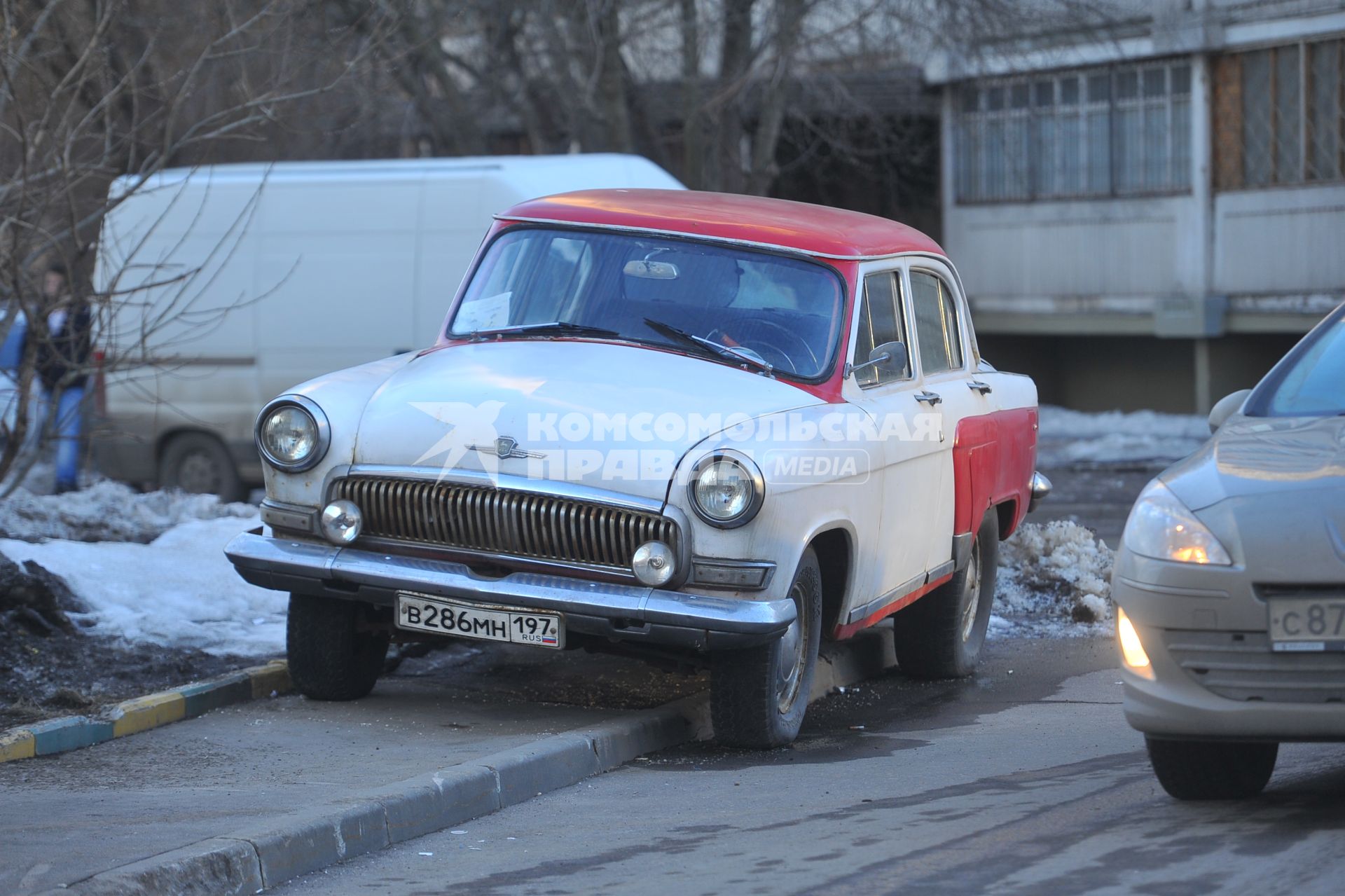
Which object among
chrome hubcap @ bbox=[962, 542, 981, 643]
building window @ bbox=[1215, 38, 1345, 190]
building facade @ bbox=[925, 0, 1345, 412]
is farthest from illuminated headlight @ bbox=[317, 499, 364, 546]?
building window @ bbox=[1215, 38, 1345, 190]

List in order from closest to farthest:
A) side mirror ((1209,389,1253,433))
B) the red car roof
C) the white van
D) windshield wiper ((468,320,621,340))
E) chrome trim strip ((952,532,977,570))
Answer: side mirror ((1209,389,1253,433))
windshield wiper ((468,320,621,340))
the red car roof
chrome trim strip ((952,532,977,570))
the white van

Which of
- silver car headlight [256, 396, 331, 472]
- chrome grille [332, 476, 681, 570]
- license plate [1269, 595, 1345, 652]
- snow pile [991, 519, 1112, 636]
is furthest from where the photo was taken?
snow pile [991, 519, 1112, 636]

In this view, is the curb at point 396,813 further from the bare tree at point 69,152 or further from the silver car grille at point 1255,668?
the bare tree at point 69,152

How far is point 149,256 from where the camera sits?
12.2m

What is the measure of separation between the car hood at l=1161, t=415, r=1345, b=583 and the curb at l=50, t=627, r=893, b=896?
2220 millimetres

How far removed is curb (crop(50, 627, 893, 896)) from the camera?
162 inches

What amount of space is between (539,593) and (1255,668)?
2.39 metres

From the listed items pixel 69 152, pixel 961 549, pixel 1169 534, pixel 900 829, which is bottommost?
pixel 900 829

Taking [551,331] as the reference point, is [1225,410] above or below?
below

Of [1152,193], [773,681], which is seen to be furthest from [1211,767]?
[1152,193]

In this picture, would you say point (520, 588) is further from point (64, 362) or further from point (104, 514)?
point (104, 514)

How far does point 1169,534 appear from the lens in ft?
14.0

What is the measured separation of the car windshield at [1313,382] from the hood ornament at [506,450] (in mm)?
2393

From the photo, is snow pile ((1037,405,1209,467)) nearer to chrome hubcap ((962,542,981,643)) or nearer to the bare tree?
chrome hubcap ((962,542,981,643))
